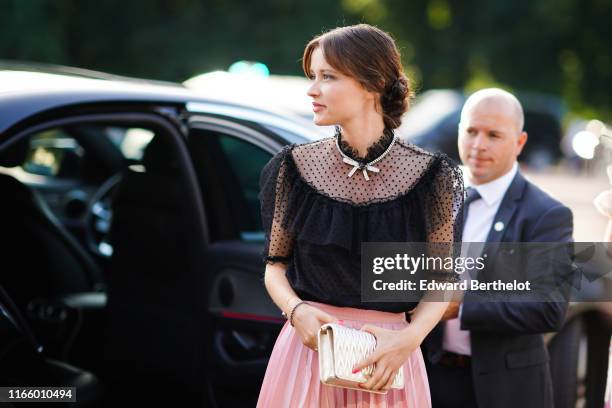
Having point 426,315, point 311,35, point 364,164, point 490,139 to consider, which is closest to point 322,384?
point 426,315

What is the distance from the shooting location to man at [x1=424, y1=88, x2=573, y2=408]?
10.3ft

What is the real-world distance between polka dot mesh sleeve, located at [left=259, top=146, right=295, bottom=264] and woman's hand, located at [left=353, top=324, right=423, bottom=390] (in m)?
0.35

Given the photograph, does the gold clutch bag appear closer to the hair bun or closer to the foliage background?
the hair bun

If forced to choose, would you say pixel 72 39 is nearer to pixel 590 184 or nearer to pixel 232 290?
pixel 590 184

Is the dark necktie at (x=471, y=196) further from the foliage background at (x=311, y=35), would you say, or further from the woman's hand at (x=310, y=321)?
the foliage background at (x=311, y=35)

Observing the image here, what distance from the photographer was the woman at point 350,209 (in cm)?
255

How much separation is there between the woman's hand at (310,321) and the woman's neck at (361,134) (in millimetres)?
455

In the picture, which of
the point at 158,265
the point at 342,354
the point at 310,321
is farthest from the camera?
the point at 158,265

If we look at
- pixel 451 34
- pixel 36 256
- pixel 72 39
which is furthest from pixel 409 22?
pixel 36 256

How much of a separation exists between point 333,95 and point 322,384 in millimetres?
788

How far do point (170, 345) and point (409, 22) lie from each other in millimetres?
35041

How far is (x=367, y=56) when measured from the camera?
2.55 meters

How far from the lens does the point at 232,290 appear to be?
11.8ft

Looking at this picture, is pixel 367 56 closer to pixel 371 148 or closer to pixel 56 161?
pixel 371 148
